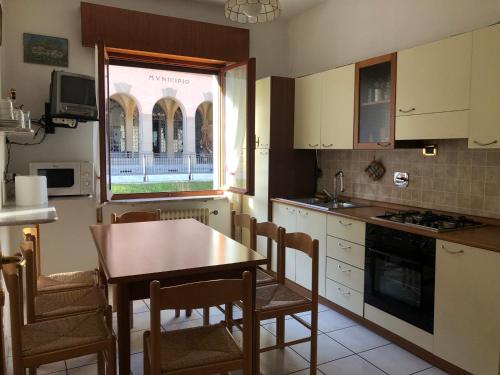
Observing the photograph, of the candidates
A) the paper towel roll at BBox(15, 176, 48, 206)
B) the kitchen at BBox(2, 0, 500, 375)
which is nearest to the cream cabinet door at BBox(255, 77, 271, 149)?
the kitchen at BBox(2, 0, 500, 375)

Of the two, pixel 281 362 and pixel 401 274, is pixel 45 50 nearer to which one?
pixel 281 362

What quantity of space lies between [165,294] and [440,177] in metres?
2.34

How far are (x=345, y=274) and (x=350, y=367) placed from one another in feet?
2.60

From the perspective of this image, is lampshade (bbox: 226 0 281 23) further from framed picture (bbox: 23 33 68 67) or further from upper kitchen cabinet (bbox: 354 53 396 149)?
framed picture (bbox: 23 33 68 67)

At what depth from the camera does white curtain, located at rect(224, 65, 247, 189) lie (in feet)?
13.8

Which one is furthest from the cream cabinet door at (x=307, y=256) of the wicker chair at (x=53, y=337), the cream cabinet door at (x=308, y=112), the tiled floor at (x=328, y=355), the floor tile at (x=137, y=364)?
the wicker chair at (x=53, y=337)

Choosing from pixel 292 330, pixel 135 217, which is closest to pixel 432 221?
pixel 292 330

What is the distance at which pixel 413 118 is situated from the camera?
290 cm

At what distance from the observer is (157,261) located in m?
2.02

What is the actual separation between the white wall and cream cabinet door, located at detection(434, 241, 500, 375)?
62.2 inches

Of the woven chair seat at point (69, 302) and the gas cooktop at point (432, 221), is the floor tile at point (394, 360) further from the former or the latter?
the woven chair seat at point (69, 302)

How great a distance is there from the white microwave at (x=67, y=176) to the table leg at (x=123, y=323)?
6.68ft

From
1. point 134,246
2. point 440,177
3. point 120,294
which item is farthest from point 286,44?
point 120,294

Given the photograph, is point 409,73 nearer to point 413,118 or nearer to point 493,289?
point 413,118
